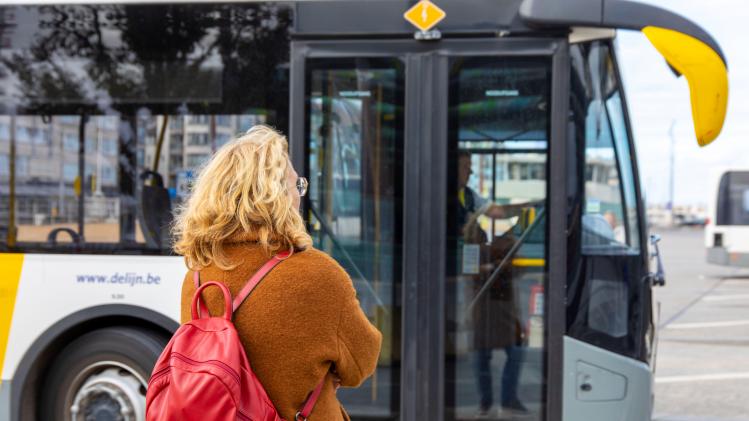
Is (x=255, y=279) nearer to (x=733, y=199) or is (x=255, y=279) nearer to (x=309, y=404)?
(x=309, y=404)


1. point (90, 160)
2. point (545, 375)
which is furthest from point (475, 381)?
point (90, 160)

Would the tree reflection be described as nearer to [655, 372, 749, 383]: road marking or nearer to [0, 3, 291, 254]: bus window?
[0, 3, 291, 254]: bus window

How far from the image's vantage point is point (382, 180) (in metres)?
4.73

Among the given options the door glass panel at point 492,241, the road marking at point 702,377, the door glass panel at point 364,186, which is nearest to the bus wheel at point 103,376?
the door glass panel at point 364,186

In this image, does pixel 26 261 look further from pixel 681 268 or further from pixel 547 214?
pixel 681 268

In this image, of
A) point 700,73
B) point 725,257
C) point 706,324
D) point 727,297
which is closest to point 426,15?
point 700,73

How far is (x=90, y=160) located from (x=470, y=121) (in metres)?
2.12

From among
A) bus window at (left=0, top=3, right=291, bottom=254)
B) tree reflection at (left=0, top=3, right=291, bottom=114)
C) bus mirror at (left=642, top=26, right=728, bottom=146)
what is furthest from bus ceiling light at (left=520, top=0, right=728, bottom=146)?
bus window at (left=0, top=3, right=291, bottom=254)

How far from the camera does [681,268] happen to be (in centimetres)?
2358

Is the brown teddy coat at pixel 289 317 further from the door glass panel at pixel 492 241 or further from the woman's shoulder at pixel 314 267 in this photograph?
the door glass panel at pixel 492 241

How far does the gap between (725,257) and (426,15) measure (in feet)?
54.7

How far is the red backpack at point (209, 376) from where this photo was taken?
217cm

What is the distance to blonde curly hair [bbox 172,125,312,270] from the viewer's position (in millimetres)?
2303

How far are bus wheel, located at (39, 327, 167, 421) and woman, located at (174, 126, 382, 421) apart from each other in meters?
2.60
